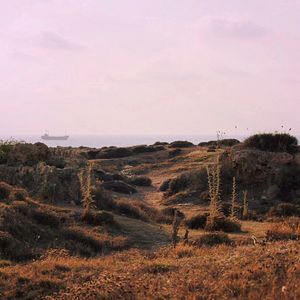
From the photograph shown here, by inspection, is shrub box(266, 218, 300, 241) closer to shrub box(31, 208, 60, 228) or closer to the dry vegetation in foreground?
the dry vegetation in foreground

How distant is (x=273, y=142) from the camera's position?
2773 cm

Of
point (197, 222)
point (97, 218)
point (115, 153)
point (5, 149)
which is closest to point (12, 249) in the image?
point (97, 218)

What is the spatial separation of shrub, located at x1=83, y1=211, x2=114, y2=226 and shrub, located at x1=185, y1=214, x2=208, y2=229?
2814 mm

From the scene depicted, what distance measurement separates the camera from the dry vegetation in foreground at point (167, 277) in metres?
8.31

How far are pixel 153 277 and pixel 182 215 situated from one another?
11.7m

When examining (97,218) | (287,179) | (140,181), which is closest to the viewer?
(97,218)

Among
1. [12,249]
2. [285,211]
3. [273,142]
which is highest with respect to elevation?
[273,142]

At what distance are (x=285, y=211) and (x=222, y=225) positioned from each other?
4.31 meters

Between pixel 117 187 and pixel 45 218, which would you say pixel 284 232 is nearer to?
pixel 45 218

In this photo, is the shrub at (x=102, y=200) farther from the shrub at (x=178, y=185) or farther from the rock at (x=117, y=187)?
the rock at (x=117, y=187)

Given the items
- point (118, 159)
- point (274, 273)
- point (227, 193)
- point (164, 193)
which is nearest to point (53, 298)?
point (274, 273)

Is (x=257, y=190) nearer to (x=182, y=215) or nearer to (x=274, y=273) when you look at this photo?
(x=182, y=215)

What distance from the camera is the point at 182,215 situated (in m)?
21.3

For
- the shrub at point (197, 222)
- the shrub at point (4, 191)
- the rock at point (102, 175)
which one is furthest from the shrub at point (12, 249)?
the rock at point (102, 175)
